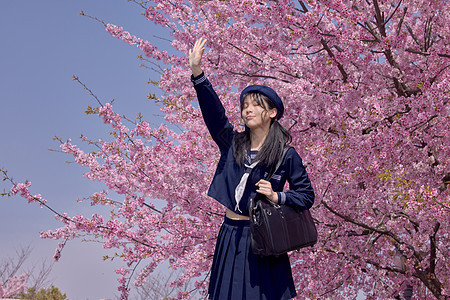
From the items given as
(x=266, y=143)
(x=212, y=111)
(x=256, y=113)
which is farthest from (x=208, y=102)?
(x=266, y=143)

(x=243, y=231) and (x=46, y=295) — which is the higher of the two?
(x=46, y=295)

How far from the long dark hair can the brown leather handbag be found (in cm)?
28

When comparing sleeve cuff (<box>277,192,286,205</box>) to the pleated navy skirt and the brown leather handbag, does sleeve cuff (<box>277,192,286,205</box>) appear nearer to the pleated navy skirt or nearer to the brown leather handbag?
the brown leather handbag

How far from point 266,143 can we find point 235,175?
12.2 inches

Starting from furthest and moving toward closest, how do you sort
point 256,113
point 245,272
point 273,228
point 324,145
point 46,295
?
1. point 46,295
2. point 324,145
3. point 256,113
4. point 245,272
5. point 273,228

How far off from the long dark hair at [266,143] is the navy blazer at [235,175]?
0.18ft

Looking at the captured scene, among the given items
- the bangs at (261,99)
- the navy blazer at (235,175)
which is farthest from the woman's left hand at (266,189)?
the bangs at (261,99)

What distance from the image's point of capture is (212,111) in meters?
3.10

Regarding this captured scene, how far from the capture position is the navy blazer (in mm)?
2887

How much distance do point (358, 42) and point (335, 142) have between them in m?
1.18

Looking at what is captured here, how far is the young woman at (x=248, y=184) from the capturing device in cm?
278

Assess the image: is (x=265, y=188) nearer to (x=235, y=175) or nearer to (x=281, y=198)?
(x=281, y=198)

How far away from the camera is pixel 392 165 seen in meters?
5.08

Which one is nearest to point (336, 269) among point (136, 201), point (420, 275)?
point (420, 275)
